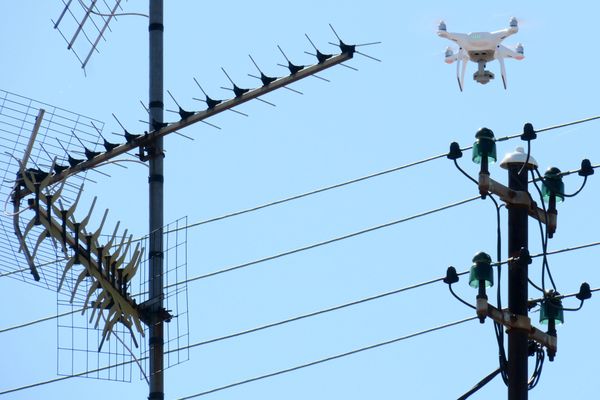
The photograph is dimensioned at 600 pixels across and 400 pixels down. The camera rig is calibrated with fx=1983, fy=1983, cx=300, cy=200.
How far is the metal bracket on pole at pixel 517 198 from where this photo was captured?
18.3 m

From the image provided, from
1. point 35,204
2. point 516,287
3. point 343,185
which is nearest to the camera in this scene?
point 516,287

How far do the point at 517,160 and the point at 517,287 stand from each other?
1264 millimetres

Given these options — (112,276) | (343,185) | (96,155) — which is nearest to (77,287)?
(112,276)

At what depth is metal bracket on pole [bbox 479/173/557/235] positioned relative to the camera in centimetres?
1830

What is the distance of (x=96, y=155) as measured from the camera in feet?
72.5

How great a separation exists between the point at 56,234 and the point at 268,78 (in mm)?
2829

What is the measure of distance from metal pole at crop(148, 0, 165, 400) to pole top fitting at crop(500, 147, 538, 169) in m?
4.30

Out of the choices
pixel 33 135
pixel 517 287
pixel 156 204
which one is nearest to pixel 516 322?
pixel 517 287

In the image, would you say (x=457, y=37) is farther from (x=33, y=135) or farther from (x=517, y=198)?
(x=517, y=198)

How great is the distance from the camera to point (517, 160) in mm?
18797

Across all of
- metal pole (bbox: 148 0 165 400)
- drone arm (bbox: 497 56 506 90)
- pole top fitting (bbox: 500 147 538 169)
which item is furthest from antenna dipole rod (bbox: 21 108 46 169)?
drone arm (bbox: 497 56 506 90)

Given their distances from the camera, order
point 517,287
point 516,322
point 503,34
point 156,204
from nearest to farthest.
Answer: point 516,322 → point 517,287 → point 156,204 → point 503,34

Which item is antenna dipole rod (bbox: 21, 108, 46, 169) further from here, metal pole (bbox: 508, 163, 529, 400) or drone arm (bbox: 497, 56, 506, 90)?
drone arm (bbox: 497, 56, 506, 90)

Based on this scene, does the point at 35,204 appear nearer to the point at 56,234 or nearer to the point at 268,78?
the point at 56,234
